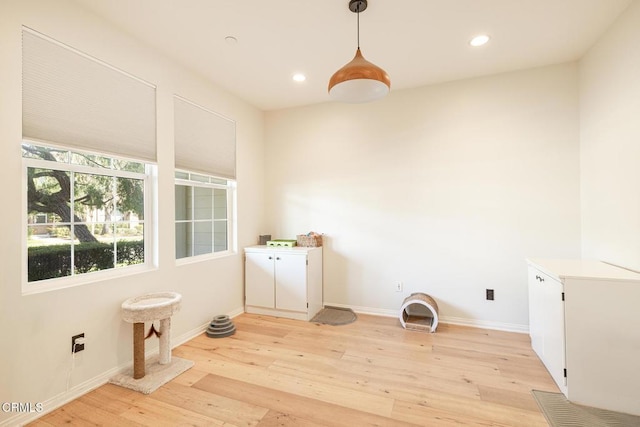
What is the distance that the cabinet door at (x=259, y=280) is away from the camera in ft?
12.0

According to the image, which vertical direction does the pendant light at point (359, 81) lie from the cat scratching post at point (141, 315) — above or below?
above

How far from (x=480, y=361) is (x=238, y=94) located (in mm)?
4036

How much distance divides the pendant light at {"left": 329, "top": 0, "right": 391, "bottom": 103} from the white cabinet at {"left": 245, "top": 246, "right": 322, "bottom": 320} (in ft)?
6.65

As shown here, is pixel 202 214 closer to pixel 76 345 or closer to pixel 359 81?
pixel 76 345

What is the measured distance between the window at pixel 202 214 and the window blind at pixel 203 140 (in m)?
0.14

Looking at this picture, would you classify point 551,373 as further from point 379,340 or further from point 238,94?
point 238,94

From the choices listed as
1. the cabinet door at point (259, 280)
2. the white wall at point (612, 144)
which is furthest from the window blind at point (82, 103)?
the white wall at point (612, 144)

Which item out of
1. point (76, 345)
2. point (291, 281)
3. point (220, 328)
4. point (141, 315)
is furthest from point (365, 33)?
point (76, 345)

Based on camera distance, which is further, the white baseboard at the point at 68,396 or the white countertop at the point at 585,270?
the white countertop at the point at 585,270

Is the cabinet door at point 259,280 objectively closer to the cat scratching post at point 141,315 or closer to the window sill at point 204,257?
the window sill at point 204,257

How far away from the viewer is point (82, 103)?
212cm

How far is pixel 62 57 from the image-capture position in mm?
2014

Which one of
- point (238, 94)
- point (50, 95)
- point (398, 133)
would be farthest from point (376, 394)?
point (238, 94)

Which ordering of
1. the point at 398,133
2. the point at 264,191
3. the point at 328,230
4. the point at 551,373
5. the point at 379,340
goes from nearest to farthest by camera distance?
the point at 551,373 → the point at 379,340 → the point at 398,133 → the point at 328,230 → the point at 264,191
